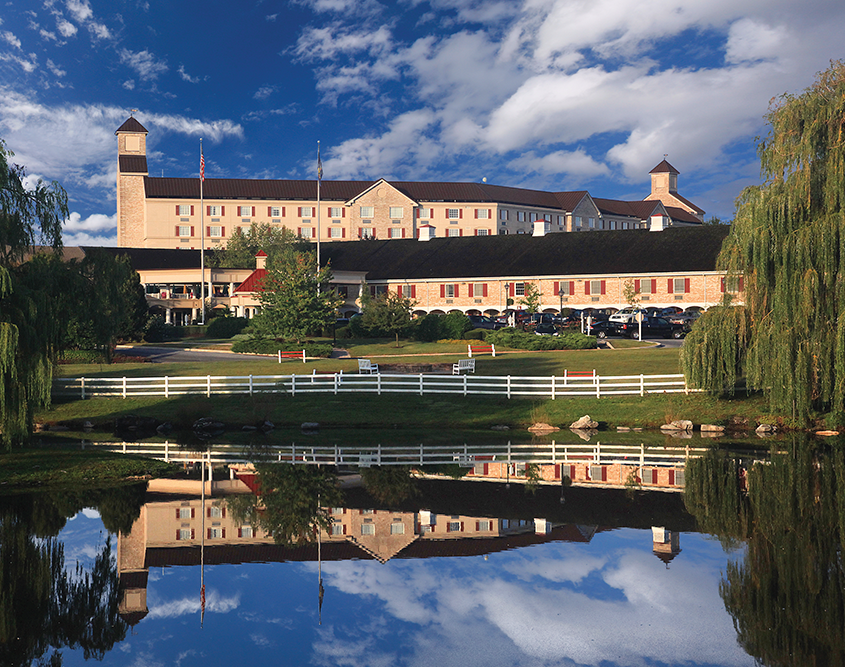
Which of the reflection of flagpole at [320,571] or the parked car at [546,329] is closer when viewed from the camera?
the reflection of flagpole at [320,571]

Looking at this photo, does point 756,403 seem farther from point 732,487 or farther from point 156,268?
point 156,268

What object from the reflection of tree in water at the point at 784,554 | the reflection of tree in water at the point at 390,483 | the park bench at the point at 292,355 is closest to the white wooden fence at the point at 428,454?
the reflection of tree in water at the point at 390,483

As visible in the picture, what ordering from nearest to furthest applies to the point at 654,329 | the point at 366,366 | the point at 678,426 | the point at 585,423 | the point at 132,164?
the point at 678,426 → the point at 585,423 → the point at 366,366 → the point at 654,329 → the point at 132,164

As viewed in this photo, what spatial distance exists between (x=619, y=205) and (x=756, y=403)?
353 feet

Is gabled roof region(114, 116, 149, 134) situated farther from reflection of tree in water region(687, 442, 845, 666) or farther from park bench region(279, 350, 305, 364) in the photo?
reflection of tree in water region(687, 442, 845, 666)

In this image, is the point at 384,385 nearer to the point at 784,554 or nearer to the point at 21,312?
the point at 21,312

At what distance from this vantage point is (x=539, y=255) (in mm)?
69625

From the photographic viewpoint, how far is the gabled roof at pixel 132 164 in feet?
354

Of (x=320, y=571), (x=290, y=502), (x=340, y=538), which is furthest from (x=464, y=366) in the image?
(x=320, y=571)

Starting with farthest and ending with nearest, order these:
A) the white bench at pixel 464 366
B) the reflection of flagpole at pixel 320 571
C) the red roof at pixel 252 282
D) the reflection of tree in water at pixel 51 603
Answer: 1. the red roof at pixel 252 282
2. the white bench at pixel 464 366
3. the reflection of flagpole at pixel 320 571
4. the reflection of tree in water at pixel 51 603

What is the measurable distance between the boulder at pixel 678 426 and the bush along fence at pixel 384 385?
7.37ft

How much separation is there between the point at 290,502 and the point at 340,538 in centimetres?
297

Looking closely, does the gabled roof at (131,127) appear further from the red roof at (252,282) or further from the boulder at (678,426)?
the boulder at (678,426)

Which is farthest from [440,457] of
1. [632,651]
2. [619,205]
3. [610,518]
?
[619,205]
